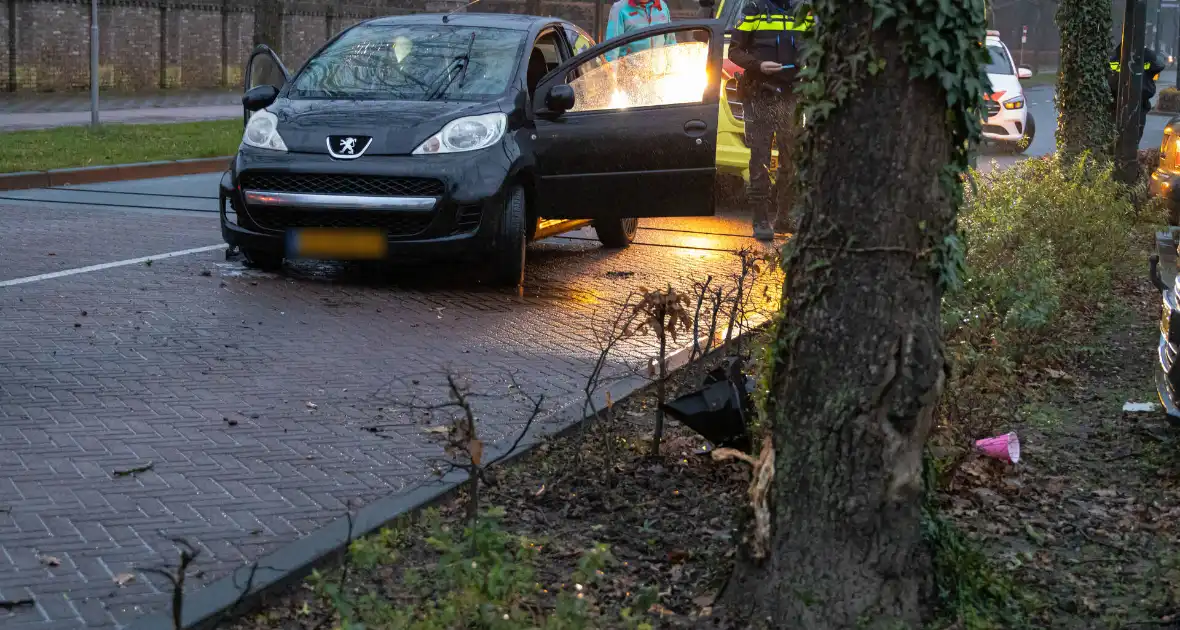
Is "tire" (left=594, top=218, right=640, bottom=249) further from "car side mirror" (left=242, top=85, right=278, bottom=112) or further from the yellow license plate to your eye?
the yellow license plate

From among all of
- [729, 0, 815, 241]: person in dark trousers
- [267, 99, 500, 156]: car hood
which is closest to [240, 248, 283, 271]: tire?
[267, 99, 500, 156]: car hood

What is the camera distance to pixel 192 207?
1356 cm

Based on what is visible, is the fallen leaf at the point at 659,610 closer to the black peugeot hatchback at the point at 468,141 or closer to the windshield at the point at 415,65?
the black peugeot hatchback at the point at 468,141

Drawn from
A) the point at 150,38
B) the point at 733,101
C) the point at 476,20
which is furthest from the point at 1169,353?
the point at 150,38

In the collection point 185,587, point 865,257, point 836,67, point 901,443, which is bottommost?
point 185,587

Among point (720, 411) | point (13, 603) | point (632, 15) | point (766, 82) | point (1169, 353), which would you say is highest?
point (632, 15)

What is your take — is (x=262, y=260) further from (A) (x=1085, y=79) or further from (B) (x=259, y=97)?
(A) (x=1085, y=79)

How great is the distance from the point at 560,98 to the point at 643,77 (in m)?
0.98

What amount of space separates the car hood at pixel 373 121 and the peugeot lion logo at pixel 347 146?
0.03m

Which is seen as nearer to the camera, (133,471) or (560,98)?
(133,471)

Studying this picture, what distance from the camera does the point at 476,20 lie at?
35.2 ft

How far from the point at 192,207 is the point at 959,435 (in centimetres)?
956

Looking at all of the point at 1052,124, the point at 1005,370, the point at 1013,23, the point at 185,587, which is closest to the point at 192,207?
the point at 1005,370

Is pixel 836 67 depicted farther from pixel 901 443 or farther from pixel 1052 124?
pixel 1052 124
